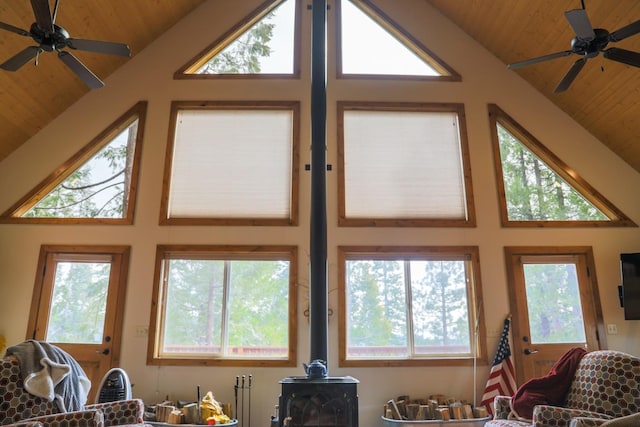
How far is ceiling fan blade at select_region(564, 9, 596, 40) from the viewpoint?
10.2 ft

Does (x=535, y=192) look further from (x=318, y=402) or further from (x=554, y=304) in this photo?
(x=318, y=402)

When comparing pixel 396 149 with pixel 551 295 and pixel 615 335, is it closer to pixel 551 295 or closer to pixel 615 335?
pixel 551 295

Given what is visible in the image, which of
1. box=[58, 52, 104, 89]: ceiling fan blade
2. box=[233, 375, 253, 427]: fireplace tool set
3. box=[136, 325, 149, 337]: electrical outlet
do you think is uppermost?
box=[58, 52, 104, 89]: ceiling fan blade

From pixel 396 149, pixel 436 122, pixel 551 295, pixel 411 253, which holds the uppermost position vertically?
pixel 436 122

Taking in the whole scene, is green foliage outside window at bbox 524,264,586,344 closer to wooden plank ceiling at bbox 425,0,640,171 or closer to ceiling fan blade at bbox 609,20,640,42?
wooden plank ceiling at bbox 425,0,640,171

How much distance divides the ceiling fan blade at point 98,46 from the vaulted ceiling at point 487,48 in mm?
1572

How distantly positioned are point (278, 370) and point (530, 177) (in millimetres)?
3994

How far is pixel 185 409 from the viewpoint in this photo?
429cm

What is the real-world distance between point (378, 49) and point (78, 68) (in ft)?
12.6

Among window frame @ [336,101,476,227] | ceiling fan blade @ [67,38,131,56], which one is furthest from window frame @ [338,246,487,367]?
ceiling fan blade @ [67,38,131,56]

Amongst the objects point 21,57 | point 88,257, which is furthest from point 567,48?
point 88,257

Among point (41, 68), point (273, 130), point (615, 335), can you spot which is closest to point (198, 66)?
point (273, 130)

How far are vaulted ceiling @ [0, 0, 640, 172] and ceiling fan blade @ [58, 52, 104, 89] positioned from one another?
130 cm

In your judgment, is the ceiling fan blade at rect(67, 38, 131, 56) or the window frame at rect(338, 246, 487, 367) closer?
the ceiling fan blade at rect(67, 38, 131, 56)
